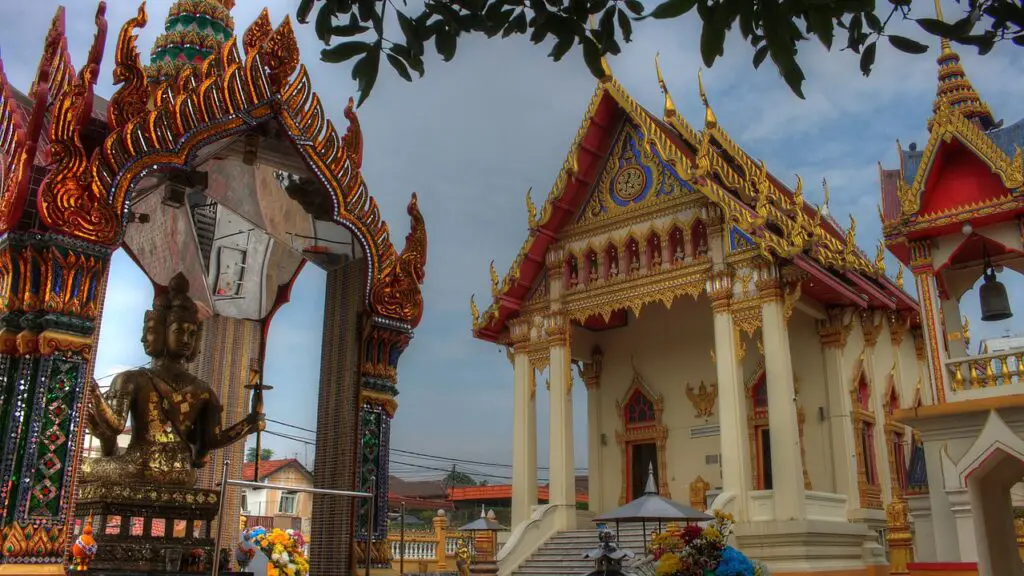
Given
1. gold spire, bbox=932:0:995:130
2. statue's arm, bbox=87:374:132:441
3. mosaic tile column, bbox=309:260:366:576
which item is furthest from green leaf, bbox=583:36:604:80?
gold spire, bbox=932:0:995:130

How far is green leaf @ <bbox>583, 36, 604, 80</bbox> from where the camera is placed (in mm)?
2955

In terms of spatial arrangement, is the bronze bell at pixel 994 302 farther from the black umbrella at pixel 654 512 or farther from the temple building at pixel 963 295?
the black umbrella at pixel 654 512

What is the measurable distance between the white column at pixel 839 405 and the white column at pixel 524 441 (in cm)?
498

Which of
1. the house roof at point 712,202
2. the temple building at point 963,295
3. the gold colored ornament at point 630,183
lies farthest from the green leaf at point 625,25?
the gold colored ornament at point 630,183

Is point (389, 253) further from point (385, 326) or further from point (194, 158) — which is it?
point (194, 158)

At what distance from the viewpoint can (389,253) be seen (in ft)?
15.4

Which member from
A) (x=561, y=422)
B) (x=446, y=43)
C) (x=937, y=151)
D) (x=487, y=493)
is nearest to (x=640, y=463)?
(x=561, y=422)

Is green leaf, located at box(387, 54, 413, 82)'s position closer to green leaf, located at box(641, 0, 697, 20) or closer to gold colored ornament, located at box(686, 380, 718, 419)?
green leaf, located at box(641, 0, 697, 20)

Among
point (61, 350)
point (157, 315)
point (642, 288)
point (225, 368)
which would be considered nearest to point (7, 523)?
point (61, 350)

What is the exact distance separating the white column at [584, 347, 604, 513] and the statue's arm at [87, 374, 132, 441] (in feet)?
41.3

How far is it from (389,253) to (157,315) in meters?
1.52

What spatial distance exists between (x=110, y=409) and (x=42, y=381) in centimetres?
97

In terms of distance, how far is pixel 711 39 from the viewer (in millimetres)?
2580

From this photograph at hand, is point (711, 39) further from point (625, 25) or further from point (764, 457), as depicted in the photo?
point (764, 457)
